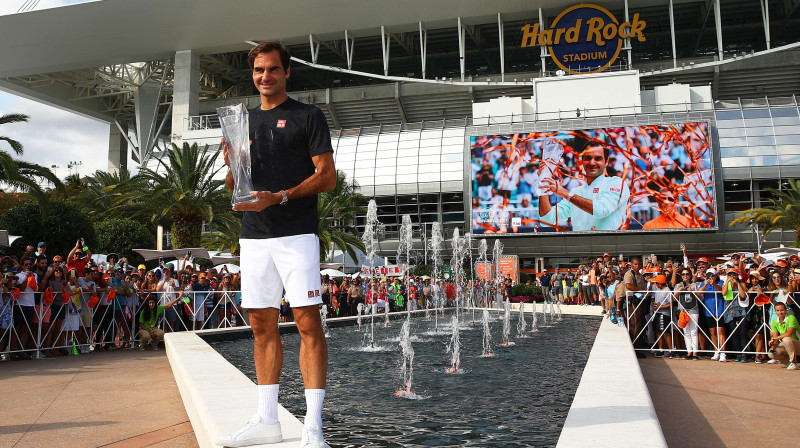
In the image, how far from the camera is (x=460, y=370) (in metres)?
7.46

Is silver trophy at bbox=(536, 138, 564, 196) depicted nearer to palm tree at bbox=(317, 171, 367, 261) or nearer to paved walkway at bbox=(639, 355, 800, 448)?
palm tree at bbox=(317, 171, 367, 261)

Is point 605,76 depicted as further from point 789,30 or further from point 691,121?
point 789,30

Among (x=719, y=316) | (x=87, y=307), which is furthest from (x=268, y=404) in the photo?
(x=87, y=307)

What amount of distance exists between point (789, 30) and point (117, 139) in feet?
206

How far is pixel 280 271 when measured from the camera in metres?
3.17

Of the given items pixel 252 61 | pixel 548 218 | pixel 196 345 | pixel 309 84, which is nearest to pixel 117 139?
pixel 309 84

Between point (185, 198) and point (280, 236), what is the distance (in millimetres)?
24133

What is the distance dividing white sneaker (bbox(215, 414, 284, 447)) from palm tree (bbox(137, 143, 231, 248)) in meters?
23.5

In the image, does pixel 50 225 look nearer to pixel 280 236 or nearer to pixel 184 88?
pixel 280 236

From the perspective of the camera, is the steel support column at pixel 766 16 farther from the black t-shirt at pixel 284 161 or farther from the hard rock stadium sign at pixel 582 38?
the black t-shirt at pixel 284 161

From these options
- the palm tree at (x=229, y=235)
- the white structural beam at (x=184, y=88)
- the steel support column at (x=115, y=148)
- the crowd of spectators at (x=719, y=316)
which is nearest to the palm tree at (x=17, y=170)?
the palm tree at (x=229, y=235)

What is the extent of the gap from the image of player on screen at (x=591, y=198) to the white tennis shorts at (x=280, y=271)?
39841mm

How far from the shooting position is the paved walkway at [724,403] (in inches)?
191

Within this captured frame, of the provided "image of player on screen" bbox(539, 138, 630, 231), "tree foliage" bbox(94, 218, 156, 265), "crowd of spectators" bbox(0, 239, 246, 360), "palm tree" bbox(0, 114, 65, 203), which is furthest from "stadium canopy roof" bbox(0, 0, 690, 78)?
"crowd of spectators" bbox(0, 239, 246, 360)
